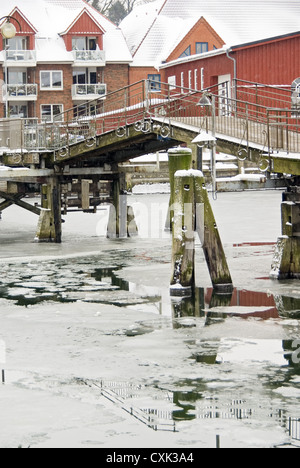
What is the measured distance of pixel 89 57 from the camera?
7138cm

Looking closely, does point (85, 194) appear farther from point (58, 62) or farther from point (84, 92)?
point (58, 62)

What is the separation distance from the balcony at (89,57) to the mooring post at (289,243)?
50.3 meters

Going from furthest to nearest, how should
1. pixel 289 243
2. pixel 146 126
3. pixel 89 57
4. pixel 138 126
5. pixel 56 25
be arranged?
pixel 56 25
pixel 89 57
pixel 138 126
pixel 146 126
pixel 289 243

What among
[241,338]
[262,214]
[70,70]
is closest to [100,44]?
[70,70]

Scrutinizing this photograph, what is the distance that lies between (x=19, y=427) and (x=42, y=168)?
21.8 metres

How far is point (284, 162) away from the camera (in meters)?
22.0

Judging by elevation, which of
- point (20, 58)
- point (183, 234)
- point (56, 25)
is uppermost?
point (56, 25)

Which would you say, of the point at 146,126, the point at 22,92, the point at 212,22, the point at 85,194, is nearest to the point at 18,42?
the point at 22,92

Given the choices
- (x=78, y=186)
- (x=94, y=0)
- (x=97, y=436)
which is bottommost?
(x=97, y=436)

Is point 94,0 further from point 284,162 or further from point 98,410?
point 98,410

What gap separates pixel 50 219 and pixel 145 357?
18.1m

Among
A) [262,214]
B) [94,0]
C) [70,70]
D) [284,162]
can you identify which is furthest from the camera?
[94,0]

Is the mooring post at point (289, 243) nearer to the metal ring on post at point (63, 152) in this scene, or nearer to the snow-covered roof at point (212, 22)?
the metal ring on post at point (63, 152)

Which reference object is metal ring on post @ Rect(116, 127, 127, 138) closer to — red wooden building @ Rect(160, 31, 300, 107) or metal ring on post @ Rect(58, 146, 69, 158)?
metal ring on post @ Rect(58, 146, 69, 158)
